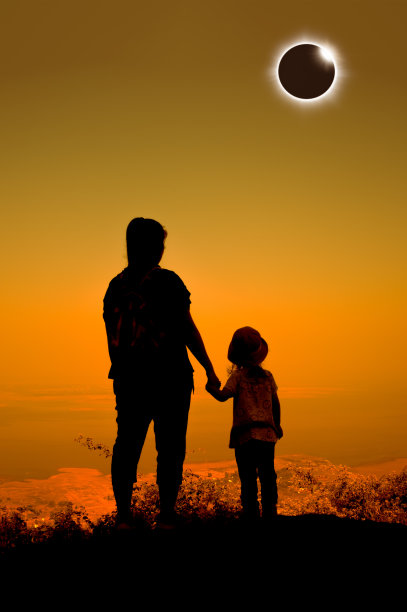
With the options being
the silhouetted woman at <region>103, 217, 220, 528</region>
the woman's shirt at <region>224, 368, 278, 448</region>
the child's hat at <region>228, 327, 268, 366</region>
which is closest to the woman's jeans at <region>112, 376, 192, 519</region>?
the silhouetted woman at <region>103, 217, 220, 528</region>

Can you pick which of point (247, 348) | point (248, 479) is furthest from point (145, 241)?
point (248, 479)

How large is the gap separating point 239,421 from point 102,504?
3.33 meters

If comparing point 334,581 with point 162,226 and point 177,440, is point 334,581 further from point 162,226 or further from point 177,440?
point 162,226

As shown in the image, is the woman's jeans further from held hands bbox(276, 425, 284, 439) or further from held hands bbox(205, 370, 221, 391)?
held hands bbox(276, 425, 284, 439)

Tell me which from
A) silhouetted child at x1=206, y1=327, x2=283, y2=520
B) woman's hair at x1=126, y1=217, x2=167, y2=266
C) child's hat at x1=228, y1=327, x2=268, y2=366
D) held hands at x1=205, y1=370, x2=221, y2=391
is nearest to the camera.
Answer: woman's hair at x1=126, y1=217, x2=167, y2=266

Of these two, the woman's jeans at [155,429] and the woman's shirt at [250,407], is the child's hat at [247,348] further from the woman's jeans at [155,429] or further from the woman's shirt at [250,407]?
the woman's jeans at [155,429]

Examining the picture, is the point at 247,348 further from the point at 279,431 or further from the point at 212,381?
the point at 279,431

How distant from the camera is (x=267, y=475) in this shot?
20.0ft

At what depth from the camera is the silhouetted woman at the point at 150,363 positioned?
499cm

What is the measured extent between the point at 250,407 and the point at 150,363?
1.61 meters

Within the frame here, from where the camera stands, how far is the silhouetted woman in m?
4.99

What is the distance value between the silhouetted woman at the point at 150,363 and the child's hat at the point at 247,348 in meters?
1.11

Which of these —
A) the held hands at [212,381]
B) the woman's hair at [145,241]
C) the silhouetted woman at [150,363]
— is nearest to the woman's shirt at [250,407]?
the held hands at [212,381]

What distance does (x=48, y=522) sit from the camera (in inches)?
292
